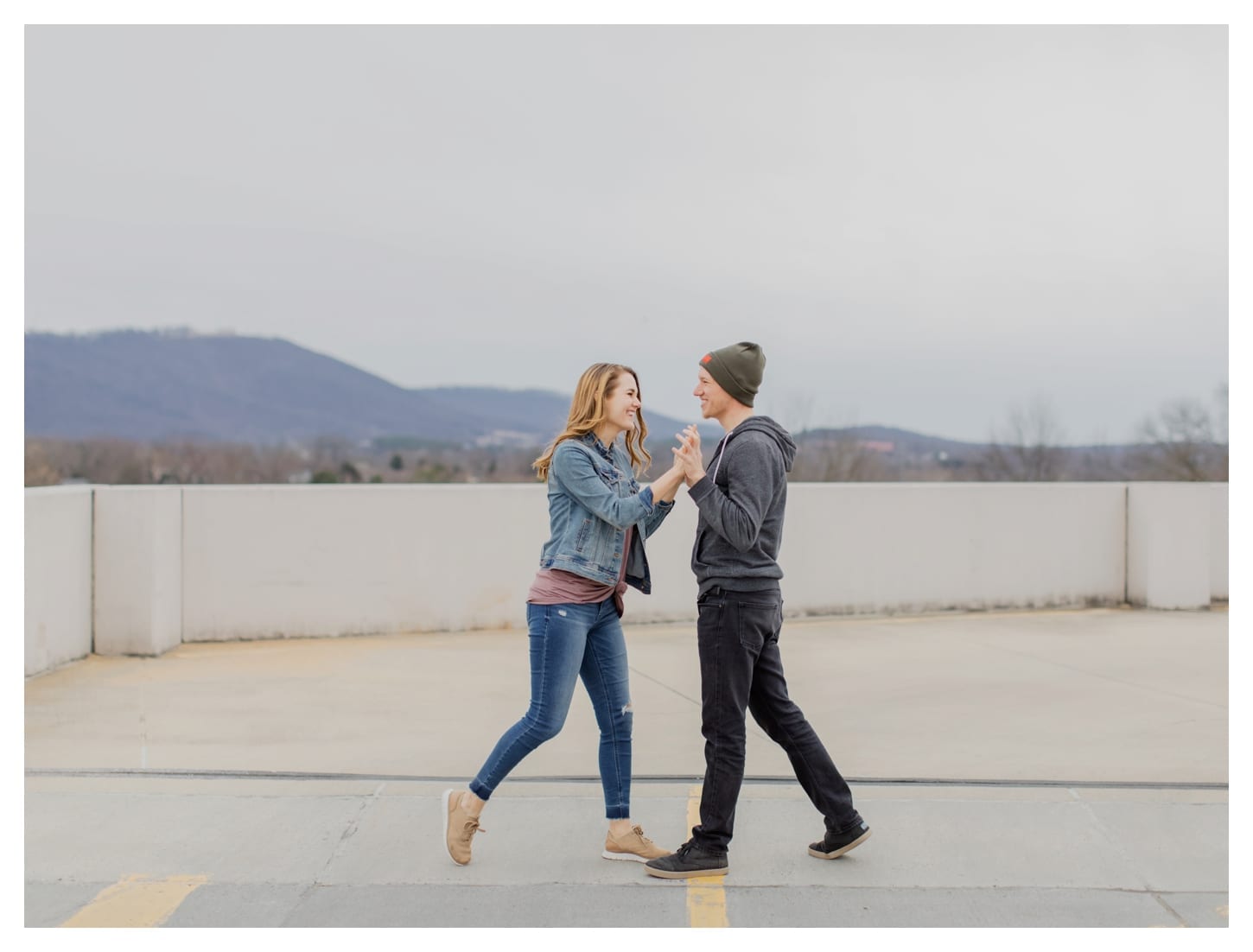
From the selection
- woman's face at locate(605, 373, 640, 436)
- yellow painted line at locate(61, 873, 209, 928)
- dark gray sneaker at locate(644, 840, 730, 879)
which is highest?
woman's face at locate(605, 373, 640, 436)

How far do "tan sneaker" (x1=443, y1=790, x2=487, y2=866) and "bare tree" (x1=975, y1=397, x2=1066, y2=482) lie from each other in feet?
147

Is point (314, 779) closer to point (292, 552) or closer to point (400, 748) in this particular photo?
point (400, 748)

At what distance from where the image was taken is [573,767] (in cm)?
539

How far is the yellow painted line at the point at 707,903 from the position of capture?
3.60 metres

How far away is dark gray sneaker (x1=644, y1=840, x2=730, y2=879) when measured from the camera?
3934mm

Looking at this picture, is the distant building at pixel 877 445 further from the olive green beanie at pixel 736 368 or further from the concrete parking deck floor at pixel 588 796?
the olive green beanie at pixel 736 368

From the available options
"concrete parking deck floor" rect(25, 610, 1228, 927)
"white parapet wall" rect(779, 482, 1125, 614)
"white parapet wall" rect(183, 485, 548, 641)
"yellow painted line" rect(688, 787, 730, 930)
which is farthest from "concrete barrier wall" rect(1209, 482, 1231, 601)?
"yellow painted line" rect(688, 787, 730, 930)

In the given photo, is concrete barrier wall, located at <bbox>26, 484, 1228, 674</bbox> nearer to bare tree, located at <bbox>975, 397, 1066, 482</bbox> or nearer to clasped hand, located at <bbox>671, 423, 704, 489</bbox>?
clasped hand, located at <bbox>671, 423, 704, 489</bbox>

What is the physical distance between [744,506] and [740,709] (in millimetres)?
698

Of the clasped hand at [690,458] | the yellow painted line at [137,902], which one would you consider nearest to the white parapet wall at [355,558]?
the yellow painted line at [137,902]

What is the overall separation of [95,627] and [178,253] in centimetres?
15938

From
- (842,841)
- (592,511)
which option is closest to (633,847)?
(842,841)

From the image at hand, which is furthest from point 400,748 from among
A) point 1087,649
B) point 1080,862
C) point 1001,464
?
point 1001,464

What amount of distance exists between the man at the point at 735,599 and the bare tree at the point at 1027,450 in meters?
44.6
